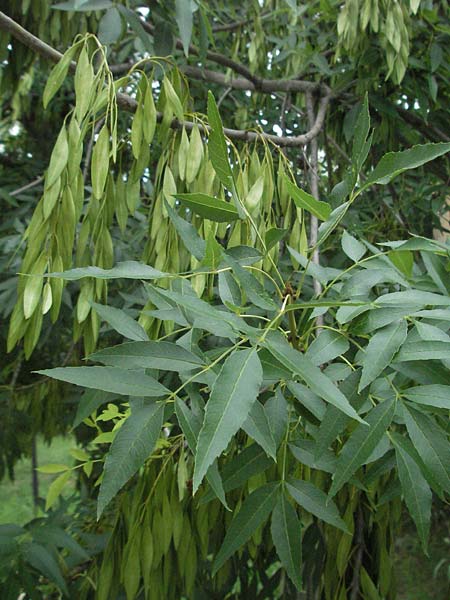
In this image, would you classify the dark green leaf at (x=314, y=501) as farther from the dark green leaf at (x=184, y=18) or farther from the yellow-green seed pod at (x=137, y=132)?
the dark green leaf at (x=184, y=18)

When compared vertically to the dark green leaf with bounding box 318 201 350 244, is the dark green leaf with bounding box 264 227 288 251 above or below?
below

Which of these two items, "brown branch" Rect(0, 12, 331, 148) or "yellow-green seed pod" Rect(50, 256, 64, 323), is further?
"brown branch" Rect(0, 12, 331, 148)

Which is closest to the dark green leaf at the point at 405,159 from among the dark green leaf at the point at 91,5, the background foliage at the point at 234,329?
the background foliage at the point at 234,329

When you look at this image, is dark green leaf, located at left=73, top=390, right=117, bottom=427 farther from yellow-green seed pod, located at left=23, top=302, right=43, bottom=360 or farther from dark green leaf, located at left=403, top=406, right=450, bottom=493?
dark green leaf, located at left=403, top=406, right=450, bottom=493

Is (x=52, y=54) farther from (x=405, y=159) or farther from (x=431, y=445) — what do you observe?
(x=431, y=445)

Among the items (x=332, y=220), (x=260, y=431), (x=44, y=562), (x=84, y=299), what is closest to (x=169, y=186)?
(x=84, y=299)

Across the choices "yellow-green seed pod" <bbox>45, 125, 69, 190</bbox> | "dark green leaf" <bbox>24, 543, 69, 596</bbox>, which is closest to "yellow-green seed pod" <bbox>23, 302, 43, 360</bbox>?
"yellow-green seed pod" <bbox>45, 125, 69, 190</bbox>

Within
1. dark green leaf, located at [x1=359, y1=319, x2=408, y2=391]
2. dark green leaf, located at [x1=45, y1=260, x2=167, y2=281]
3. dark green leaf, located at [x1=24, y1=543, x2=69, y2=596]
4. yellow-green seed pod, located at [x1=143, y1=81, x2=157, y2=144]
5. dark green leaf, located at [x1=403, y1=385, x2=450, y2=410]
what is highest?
yellow-green seed pod, located at [x1=143, y1=81, x2=157, y2=144]

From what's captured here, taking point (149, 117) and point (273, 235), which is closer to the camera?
point (273, 235)

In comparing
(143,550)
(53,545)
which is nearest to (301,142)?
(143,550)

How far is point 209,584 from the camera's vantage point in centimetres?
129

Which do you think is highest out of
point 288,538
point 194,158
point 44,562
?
point 194,158

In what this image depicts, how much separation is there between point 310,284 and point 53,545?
652 mm

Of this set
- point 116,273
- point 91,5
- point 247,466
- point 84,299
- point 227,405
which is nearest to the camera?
point 227,405
